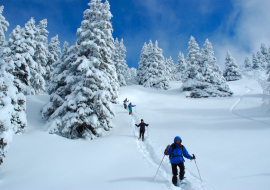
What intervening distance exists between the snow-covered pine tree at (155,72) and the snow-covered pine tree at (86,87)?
25.8 metres

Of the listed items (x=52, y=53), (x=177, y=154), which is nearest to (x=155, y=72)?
(x=52, y=53)

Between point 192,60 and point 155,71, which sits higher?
point 155,71

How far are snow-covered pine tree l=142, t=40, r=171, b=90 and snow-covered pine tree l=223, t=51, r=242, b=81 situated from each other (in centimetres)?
2996

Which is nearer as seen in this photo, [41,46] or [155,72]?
[41,46]

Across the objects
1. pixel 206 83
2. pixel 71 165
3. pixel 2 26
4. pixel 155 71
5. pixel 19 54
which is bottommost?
pixel 71 165

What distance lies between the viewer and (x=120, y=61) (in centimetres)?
4141

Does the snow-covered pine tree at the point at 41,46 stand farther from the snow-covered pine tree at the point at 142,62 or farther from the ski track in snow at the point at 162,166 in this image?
the snow-covered pine tree at the point at 142,62

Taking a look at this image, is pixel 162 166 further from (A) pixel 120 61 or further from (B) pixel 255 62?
(B) pixel 255 62

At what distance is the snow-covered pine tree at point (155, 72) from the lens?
130 ft

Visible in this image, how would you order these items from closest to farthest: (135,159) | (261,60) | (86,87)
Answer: (135,159) → (86,87) → (261,60)

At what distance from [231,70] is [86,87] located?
59046 mm

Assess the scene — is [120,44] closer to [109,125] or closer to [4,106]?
[109,125]

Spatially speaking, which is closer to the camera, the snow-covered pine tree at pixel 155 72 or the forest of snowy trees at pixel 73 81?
the forest of snowy trees at pixel 73 81

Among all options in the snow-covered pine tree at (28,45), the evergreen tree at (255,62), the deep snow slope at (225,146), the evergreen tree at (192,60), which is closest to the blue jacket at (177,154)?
the deep snow slope at (225,146)
